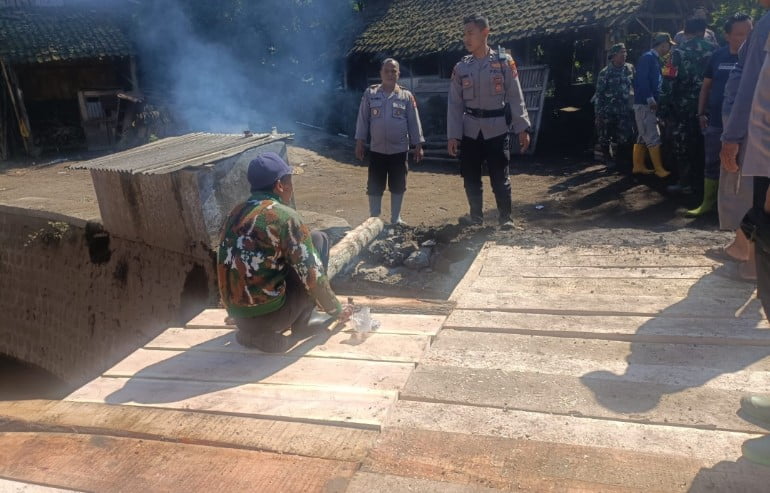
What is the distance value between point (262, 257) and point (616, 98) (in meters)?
8.52

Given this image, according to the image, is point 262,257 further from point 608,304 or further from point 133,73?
point 133,73

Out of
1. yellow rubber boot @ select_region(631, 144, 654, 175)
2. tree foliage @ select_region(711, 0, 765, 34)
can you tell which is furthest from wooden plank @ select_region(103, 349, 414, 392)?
tree foliage @ select_region(711, 0, 765, 34)

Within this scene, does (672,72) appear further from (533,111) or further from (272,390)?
(272,390)

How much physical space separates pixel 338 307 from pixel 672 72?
6.58 metres

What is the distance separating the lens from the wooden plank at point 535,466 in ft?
6.98

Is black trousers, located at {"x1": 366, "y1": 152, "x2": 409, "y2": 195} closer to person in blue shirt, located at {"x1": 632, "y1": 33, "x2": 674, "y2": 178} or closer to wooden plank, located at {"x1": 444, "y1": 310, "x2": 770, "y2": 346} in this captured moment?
wooden plank, located at {"x1": 444, "y1": 310, "x2": 770, "y2": 346}

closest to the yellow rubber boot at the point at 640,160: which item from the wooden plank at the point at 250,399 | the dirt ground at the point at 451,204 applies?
the dirt ground at the point at 451,204

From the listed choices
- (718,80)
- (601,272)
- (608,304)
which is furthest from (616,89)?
(608,304)

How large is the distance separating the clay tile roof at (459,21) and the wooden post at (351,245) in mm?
8759

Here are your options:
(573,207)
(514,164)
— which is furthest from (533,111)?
(573,207)

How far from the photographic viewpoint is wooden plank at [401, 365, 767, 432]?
2529mm

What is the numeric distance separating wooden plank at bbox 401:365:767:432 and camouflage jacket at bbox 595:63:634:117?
8.29m

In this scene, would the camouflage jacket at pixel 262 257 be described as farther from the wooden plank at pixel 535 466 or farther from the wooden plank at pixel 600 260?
the wooden plank at pixel 600 260

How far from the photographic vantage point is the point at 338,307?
3588 millimetres
